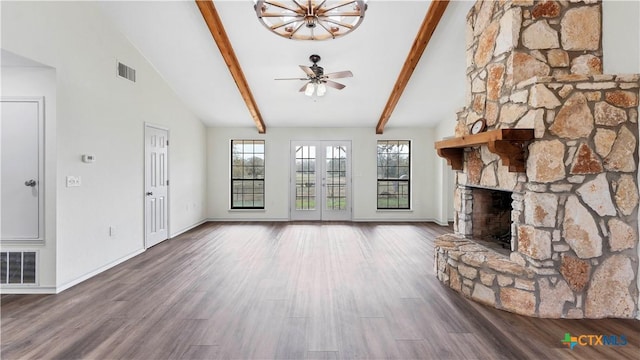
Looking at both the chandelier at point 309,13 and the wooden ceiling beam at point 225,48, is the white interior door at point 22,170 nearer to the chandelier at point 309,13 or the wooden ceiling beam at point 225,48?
the wooden ceiling beam at point 225,48

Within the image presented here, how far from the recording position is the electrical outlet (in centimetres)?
343

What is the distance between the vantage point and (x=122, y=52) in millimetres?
4277

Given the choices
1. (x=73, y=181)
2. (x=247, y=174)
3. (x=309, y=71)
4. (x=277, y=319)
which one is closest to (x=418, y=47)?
(x=309, y=71)

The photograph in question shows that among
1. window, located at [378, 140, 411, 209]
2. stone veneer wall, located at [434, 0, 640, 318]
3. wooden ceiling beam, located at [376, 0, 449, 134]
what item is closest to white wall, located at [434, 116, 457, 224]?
window, located at [378, 140, 411, 209]

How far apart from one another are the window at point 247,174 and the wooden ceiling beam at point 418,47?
362 cm

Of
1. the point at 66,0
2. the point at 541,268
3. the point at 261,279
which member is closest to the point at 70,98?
the point at 66,0

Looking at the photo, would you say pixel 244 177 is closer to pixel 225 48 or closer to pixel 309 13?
pixel 225 48

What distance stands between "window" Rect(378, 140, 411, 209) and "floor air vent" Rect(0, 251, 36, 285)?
6.62 meters

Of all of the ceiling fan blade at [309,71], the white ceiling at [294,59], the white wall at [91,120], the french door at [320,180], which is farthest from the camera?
the french door at [320,180]

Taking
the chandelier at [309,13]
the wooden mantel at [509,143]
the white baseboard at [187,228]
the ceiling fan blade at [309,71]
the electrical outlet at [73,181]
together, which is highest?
the chandelier at [309,13]

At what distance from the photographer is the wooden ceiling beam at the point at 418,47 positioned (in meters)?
3.83

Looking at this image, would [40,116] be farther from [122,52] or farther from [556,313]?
[556,313]

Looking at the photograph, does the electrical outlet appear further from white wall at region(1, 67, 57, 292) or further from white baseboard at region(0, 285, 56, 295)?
white baseboard at region(0, 285, 56, 295)

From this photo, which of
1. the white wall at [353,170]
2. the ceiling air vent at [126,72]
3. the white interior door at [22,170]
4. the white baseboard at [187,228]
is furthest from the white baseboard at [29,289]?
the white wall at [353,170]
